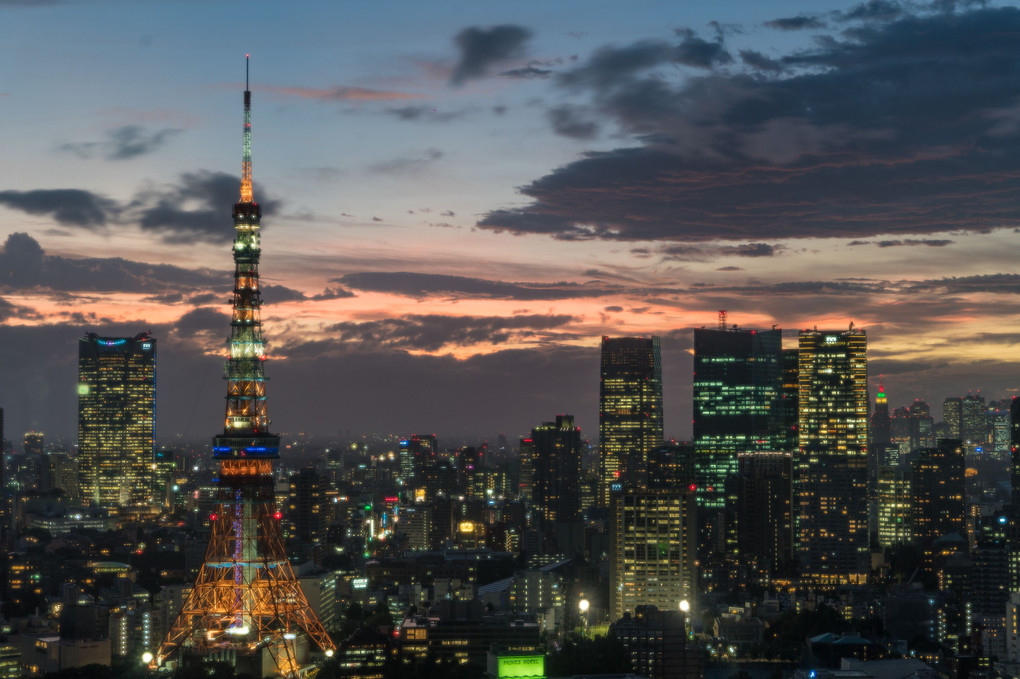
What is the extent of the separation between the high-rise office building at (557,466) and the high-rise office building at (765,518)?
18.9m

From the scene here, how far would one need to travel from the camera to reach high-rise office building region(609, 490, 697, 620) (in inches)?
2234

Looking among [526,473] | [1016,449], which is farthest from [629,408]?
[1016,449]

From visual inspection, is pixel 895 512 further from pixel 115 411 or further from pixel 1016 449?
pixel 115 411

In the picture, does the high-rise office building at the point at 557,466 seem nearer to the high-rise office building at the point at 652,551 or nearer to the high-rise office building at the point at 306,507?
the high-rise office building at the point at 306,507

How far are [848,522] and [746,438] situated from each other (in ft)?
82.3

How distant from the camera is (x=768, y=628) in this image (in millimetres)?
53562

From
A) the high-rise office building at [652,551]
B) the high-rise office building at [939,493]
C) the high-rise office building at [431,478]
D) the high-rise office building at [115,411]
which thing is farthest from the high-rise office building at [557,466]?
the high-rise office building at [652,551]

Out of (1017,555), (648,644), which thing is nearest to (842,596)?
(1017,555)

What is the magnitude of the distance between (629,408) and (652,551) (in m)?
57.5

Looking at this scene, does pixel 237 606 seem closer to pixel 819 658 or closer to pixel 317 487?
pixel 819 658

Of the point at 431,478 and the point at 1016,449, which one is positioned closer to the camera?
the point at 1016,449

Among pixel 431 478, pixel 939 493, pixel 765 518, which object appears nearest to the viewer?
pixel 765 518

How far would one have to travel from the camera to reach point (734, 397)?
106 metres

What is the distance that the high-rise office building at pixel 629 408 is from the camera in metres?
112
